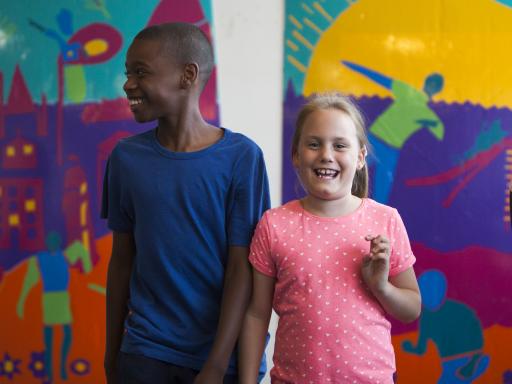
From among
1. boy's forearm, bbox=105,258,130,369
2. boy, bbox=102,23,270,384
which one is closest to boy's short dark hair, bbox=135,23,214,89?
boy, bbox=102,23,270,384

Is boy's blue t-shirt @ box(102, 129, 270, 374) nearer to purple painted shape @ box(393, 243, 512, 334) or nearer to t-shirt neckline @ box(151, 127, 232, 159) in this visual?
t-shirt neckline @ box(151, 127, 232, 159)

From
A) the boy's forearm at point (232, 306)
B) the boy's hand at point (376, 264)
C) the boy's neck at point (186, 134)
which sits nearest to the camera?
the boy's hand at point (376, 264)

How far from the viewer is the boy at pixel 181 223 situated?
46.9 inches

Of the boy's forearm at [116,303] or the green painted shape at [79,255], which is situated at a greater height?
the boy's forearm at [116,303]

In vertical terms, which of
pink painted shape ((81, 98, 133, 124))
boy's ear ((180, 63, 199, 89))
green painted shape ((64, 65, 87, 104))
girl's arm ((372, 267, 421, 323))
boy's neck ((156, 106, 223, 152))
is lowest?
girl's arm ((372, 267, 421, 323))

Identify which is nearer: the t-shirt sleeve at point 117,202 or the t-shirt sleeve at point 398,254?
the t-shirt sleeve at point 398,254

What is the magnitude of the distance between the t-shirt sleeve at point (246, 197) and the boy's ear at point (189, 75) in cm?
20

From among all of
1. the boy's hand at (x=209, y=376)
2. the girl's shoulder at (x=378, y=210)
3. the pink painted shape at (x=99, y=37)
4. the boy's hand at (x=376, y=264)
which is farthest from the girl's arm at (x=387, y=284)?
the pink painted shape at (x=99, y=37)

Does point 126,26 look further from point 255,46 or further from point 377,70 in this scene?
point 377,70

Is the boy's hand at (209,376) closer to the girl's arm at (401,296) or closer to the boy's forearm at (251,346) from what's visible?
the boy's forearm at (251,346)

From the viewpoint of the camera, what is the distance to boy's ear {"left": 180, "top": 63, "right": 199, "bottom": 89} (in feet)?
4.19

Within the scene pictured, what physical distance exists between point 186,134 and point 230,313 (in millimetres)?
386

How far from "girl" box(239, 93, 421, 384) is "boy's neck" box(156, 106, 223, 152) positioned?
20 centimetres

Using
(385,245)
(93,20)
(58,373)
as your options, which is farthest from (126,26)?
(385,245)
